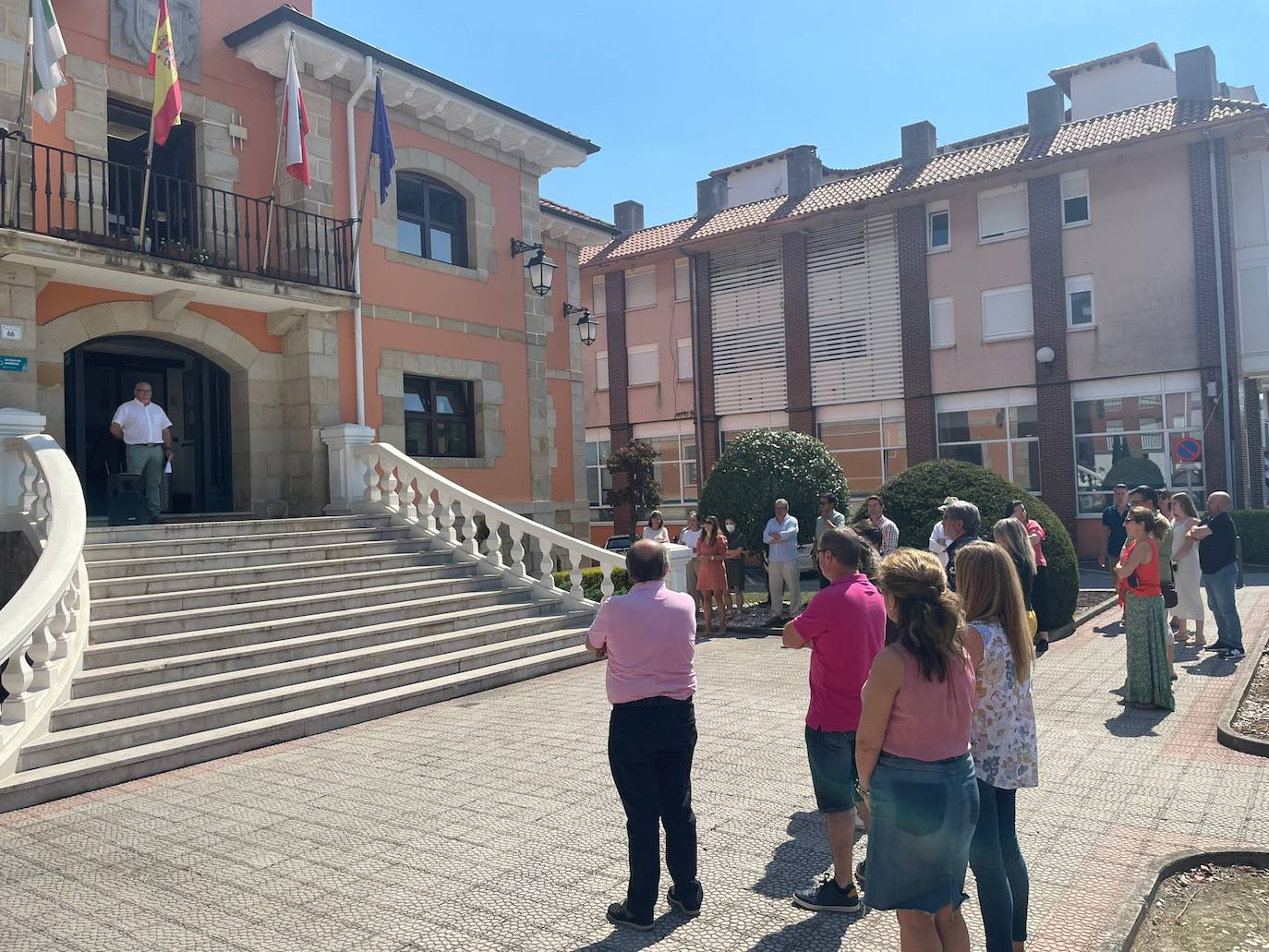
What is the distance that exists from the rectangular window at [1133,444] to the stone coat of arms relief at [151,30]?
21.3m

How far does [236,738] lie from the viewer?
283 inches

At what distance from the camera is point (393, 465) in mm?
12992

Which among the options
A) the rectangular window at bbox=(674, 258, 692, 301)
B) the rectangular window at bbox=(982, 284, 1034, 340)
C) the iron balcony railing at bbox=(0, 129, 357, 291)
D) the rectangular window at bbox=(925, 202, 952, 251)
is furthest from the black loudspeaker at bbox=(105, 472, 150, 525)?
the rectangular window at bbox=(674, 258, 692, 301)

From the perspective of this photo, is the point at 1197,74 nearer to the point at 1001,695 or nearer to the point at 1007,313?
the point at 1007,313

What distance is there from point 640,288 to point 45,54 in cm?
2427

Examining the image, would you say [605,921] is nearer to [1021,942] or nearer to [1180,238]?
[1021,942]

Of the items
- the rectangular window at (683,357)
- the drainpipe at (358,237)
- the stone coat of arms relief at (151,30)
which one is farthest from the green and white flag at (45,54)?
the rectangular window at (683,357)

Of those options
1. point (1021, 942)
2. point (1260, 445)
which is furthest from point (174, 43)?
point (1260, 445)

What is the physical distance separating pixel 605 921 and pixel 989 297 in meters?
24.8

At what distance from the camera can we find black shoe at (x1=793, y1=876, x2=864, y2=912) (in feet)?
13.6

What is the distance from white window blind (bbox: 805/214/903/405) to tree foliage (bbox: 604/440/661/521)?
19.6 ft

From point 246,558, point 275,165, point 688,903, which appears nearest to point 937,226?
point 275,165

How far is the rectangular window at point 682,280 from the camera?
32.1 meters

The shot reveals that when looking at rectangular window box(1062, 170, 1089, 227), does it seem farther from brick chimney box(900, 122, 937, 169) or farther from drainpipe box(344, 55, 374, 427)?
drainpipe box(344, 55, 374, 427)
